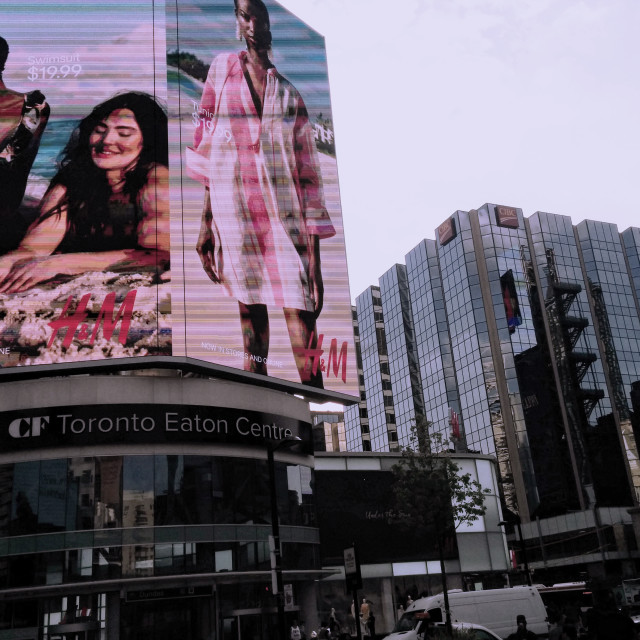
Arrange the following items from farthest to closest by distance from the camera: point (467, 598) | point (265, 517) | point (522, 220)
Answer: point (522, 220) < point (265, 517) < point (467, 598)

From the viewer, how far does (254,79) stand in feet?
152

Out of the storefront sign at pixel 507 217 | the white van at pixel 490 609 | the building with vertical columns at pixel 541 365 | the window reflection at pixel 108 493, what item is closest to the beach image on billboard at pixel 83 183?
the window reflection at pixel 108 493

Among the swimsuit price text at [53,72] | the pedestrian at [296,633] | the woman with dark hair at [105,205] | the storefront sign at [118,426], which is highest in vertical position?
the swimsuit price text at [53,72]

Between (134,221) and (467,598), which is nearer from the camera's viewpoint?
(467,598)

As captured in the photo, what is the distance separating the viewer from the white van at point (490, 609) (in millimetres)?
30203

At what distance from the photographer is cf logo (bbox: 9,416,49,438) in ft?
114

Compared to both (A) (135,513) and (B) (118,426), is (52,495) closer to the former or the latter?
(A) (135,513)

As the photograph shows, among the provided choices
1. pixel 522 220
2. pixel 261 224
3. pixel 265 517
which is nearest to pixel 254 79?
pixel 261 224

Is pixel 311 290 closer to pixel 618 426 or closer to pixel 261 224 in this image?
pixel 261 224

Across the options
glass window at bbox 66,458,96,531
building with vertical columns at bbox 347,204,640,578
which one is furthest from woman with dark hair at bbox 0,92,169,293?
building with vertical columns at bbox 347,204,640,578

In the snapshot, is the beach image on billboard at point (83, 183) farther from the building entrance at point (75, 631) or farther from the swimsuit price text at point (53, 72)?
the building entrance at point (75, 631)

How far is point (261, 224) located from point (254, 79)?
32.6 ft

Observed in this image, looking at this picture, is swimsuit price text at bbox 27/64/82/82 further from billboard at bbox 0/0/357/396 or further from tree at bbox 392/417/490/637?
tree at bbox 392/417/490/637

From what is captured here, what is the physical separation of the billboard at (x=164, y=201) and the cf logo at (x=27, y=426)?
2563mm
